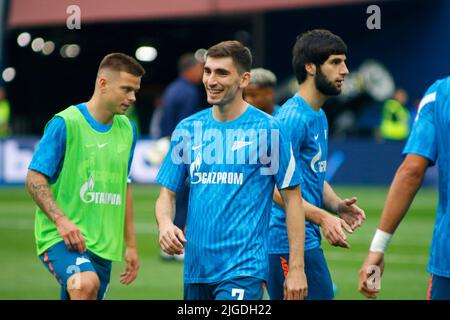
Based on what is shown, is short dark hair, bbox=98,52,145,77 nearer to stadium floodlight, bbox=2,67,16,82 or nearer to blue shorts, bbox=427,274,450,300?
blue shorts, bbox=427,274,450,300

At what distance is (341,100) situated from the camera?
122 feet

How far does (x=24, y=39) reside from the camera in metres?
45.2

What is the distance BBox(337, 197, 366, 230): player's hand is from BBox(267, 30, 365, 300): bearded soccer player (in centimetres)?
2

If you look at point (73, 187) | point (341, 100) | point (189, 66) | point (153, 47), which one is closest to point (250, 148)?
point (73, 187)

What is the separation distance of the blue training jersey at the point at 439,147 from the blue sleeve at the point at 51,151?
303cm

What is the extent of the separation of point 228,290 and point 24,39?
40.2m

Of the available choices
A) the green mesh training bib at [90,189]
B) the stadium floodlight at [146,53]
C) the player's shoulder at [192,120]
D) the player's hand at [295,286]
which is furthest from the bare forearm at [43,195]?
the stadium floodlight at [146,53]

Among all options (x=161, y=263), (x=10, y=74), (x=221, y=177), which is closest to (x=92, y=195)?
(x=221, y=177)

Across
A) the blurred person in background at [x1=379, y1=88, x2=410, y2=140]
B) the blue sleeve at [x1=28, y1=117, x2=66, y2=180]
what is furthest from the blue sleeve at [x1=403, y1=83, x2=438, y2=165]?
the blurred person in background at [x1=379, y1=88, x2=410, y2=140]

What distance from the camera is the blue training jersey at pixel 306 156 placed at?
24.6 feet

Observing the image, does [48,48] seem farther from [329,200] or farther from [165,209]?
[165,209]

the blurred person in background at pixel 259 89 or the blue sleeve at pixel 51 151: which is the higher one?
the blurred person in background at pixel 259 89

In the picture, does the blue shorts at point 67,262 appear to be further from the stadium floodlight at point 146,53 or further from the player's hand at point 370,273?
the stadium floodlight at point 146,53
